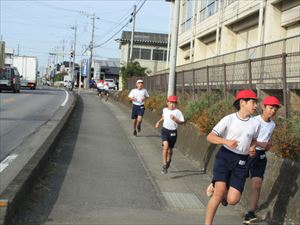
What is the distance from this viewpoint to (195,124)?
1216 cm

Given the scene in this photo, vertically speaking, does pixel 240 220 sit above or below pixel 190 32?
below

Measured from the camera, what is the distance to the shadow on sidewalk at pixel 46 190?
6215mm

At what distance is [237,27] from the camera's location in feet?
93.7

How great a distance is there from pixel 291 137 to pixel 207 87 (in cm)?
790

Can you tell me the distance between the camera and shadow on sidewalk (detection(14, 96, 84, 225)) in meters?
6.21

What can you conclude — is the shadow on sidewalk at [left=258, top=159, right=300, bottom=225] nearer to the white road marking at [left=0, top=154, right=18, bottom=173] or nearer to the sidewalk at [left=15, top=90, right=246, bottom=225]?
the sidewalk at [left=15, top=90, right=246, bottom=225]

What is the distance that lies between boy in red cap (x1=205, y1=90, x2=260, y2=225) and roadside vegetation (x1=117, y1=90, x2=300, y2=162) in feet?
5.16

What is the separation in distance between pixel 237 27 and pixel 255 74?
17.4 meters

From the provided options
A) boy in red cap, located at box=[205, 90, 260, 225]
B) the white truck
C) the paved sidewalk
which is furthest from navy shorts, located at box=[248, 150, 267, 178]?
the white truck

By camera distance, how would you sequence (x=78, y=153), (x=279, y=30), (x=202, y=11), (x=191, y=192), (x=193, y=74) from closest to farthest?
(x=191, y=192)
(x=78, y=153)
(x=193, y=74)
(x=279, y=30)
(x=202, y=11)

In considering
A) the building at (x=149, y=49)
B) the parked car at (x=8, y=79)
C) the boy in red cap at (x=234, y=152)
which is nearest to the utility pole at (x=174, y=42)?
the boy in red cap at (x=234, y=152)

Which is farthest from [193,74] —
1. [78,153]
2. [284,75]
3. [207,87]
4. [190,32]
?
[190,32]

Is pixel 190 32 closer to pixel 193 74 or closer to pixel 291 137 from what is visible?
pixel 193 74

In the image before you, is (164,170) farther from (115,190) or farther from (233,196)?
(233,196)
